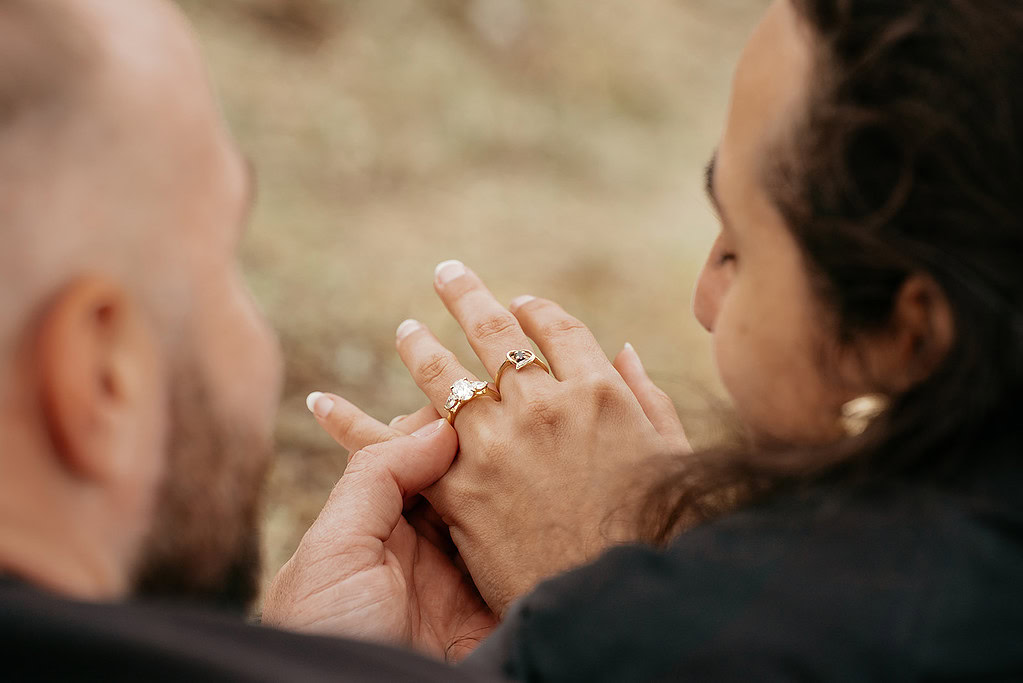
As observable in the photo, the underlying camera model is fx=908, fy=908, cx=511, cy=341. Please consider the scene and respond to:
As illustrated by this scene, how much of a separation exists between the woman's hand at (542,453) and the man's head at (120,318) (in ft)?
1.27

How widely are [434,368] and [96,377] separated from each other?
0.66m

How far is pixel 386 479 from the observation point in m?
1.15

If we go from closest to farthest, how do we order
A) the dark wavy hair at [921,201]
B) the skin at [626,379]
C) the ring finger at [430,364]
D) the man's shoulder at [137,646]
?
the man's shoulder at [137,646] → the dark wavy hair at [921,201] → the skin at [626,379] → the ring finger at [430,364]

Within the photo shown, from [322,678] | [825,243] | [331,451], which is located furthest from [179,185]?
[331,451]

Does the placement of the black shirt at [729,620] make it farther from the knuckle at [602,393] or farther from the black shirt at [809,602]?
the knuckle at [602,393]

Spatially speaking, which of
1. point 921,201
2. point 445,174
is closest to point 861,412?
point 921,201

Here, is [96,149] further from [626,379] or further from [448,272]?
[626,379]

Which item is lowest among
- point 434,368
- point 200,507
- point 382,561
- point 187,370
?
point 382,561

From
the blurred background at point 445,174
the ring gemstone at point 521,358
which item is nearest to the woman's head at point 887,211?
the ring gemstone at point 521,358

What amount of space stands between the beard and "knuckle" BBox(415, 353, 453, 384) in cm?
49

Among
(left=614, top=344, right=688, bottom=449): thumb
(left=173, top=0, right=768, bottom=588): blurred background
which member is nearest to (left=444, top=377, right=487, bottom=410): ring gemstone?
(left=614, top=344, right=688, bottom=449): thumb

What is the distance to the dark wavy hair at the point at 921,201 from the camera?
739 millimetres

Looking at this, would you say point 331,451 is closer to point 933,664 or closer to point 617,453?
A: point 617,453

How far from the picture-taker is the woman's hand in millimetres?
1115
